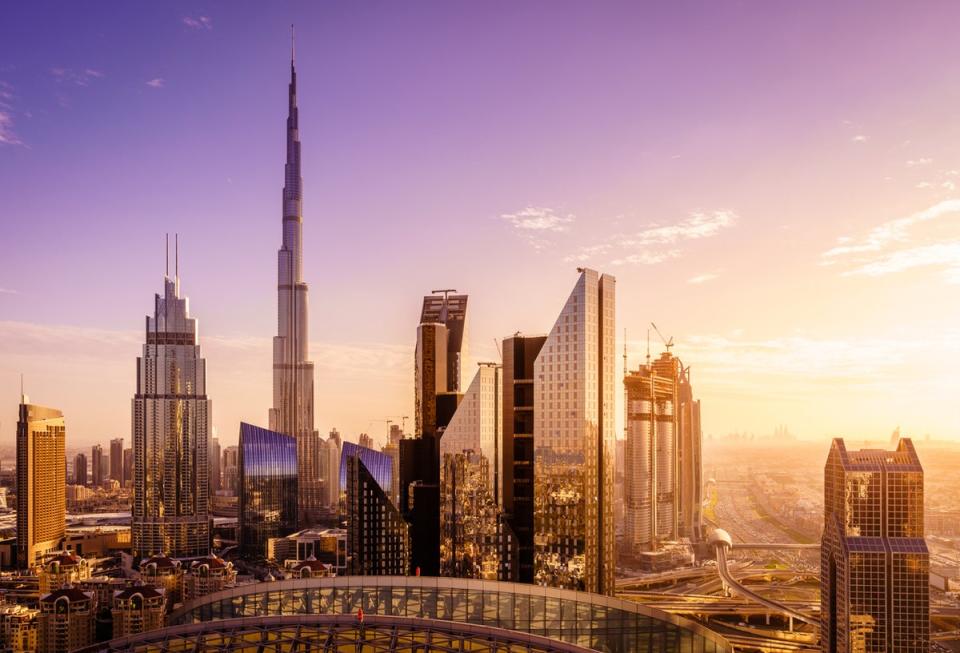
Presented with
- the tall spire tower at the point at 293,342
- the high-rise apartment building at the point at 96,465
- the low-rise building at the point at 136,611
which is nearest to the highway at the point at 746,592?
the low-rise building at the point at 136,611

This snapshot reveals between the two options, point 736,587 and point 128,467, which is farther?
point 128,467

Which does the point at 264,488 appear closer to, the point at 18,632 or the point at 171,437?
the point at 171,437

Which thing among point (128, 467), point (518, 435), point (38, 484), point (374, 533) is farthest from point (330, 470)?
point (518, 435)

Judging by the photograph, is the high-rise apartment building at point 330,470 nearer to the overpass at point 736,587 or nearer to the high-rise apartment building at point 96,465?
the high-rise apartment building at point 96,465

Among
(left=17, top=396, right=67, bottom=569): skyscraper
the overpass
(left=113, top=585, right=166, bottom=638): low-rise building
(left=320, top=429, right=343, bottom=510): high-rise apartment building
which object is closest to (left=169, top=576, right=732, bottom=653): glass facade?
(left=113, top=585, right=166, bottom=638): low-rise building

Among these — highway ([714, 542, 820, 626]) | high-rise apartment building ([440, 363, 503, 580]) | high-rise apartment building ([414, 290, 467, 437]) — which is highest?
high-rise apartment building ([414, 290, 467, 437])

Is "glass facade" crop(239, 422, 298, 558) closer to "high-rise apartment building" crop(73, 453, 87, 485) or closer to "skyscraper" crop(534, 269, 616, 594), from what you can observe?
"high-rise apartment building" crop(73, 453, 87, 485)
